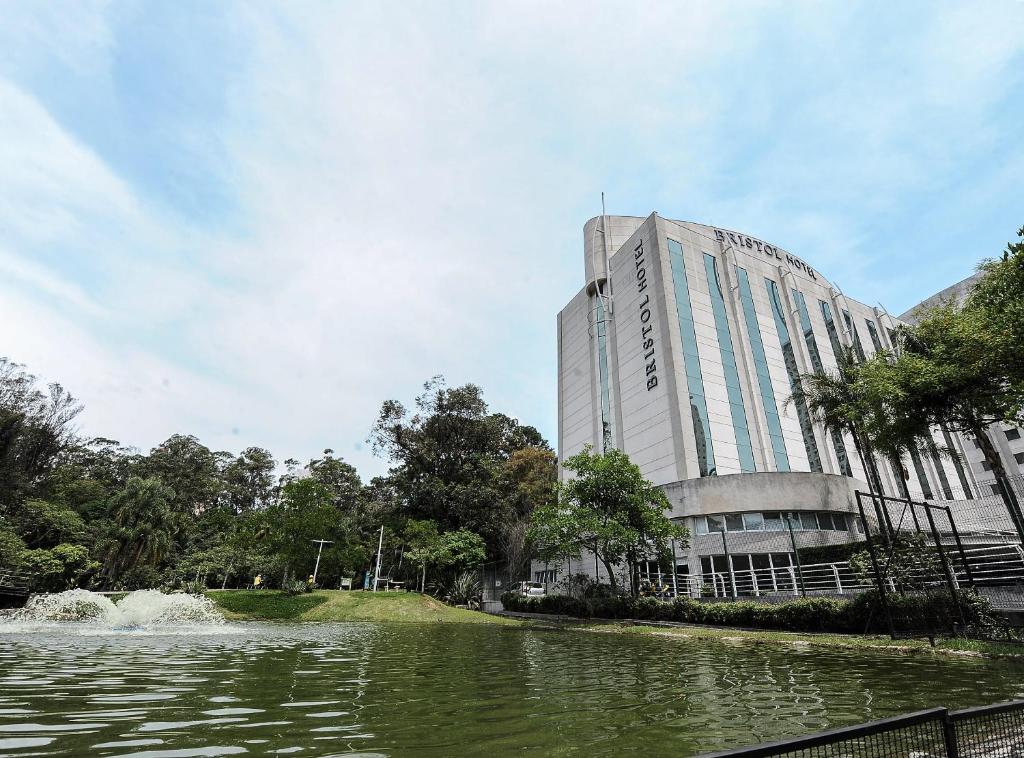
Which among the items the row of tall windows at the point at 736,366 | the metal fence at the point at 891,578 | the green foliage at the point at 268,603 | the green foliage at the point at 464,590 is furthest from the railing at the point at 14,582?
the row of tall windows at the point at 736,366

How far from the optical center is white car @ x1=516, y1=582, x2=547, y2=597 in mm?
39062

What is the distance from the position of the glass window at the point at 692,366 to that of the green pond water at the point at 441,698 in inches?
1031

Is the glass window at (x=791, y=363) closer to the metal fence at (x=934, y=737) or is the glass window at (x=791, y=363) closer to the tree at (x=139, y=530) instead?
the metal fence at (x=934, y=737)

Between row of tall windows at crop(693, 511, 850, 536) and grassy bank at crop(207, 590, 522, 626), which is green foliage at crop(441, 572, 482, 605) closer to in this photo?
grassy bank at crop(207, 590, 522, 626)

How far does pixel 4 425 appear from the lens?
1679 inches

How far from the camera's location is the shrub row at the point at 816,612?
512 inches

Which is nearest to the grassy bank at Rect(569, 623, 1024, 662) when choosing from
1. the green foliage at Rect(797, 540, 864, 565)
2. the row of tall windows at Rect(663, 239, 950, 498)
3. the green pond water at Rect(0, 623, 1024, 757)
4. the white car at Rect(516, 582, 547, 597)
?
the green pond water at Rect(0, 623, 1024, 757)

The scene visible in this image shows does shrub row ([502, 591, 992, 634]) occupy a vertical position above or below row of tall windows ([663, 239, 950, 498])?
below

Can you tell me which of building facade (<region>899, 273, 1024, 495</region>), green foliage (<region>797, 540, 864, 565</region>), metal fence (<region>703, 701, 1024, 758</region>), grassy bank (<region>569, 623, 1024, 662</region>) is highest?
building facade (<region>899, 273, 1024, 495</region>)

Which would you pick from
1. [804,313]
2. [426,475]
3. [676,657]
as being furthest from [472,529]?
[804,313]

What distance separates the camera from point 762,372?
145 ft

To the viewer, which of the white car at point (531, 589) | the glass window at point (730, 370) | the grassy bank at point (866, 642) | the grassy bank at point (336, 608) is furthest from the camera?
the white car at point (531, 589)

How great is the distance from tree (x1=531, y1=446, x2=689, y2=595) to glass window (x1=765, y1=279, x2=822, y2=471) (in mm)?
20551

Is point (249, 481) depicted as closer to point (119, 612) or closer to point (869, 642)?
point (119, 612)
